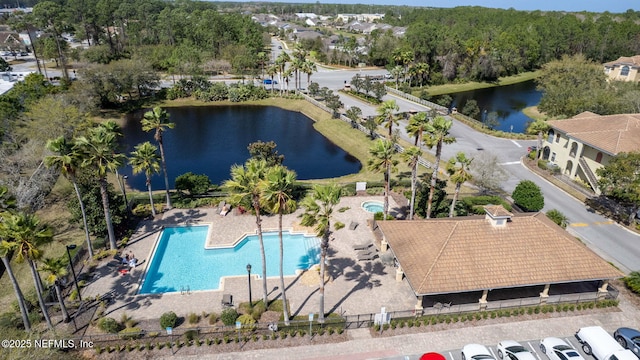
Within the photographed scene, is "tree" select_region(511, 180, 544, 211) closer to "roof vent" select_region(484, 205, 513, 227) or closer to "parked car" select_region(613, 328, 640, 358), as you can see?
"roof vent" select_region(484, 205, 513, 227)

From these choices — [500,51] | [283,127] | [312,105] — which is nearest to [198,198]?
[283,127]

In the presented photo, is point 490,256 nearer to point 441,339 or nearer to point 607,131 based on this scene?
point 441,339

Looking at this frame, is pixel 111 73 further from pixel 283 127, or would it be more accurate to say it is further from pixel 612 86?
pixel 612 86

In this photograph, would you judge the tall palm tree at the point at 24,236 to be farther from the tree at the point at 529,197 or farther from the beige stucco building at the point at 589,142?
the beige stucco building at the point at 589,142

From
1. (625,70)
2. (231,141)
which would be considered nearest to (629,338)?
(231,141)

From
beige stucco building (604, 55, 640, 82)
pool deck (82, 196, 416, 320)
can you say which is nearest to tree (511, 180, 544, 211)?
pool deck (82, 196, 416, 320)

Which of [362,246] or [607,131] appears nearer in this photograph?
[362,246]
